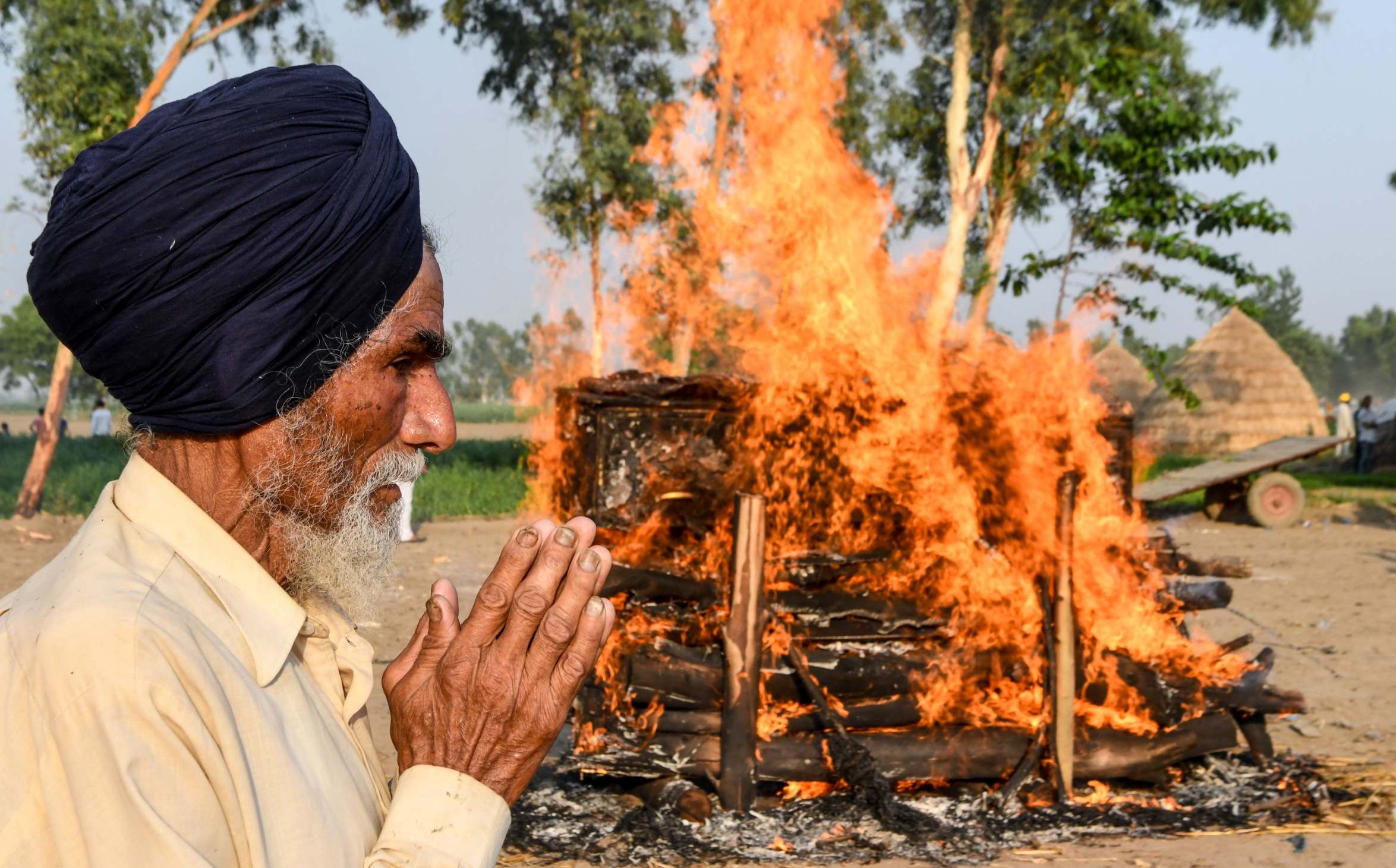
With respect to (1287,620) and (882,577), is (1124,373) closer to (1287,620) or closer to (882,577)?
(1287,620)

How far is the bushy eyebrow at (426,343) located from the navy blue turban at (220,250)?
0.35 ft

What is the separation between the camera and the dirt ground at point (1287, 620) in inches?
191

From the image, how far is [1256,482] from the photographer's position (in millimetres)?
15789

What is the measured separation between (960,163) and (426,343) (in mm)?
16754

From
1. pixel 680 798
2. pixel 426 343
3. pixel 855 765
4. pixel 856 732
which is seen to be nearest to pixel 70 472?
pixel 680 798

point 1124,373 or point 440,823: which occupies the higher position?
point 1124,373

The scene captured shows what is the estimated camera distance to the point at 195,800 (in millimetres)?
1039

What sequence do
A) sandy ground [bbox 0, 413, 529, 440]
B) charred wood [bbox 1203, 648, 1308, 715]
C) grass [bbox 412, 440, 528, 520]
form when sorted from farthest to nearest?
sandy ground [bbox 0, 413, 529, 440] → grass [bbox 412, 440, 528, 520] → charred wood [bbox 1203, 648, 1308, 715]

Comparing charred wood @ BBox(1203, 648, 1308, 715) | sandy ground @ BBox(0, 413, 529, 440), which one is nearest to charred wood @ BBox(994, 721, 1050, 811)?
charred wood @ BBox(1203, 648, 1308, 715)

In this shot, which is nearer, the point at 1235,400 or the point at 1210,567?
the point at 1210,567

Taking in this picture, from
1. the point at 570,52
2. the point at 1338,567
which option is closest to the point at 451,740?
the point at 1338,567

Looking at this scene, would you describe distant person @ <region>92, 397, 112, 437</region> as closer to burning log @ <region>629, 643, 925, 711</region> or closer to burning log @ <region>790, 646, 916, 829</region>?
burning log @ <region>629, 643, 925, 711</region>

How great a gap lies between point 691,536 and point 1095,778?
9.54 ft

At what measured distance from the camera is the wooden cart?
1512cm
